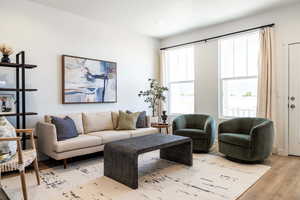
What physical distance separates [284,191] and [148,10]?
3465 millimetres

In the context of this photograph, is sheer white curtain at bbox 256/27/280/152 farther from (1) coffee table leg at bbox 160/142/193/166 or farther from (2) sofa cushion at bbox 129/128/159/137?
(2) sofa cushion at bbox 129/128/159/137

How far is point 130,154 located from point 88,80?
2.27 metres

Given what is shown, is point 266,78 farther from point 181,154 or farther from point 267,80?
point 181,154

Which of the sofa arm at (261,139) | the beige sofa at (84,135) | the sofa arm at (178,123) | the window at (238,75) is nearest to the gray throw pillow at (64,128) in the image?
the beige sofa at (84,135)

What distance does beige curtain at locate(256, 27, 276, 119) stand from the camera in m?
3.77

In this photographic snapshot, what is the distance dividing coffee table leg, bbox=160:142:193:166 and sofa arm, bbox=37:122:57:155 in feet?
5.91

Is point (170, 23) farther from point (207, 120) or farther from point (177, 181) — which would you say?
point (177, 181)

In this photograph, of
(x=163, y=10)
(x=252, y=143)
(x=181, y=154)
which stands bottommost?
(x=181, y=154)

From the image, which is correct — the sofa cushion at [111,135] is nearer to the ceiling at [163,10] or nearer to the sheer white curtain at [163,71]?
the sheer white curtain at [163,71]

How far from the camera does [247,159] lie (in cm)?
315

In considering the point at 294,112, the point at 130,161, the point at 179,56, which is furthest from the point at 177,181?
the point at 179,56

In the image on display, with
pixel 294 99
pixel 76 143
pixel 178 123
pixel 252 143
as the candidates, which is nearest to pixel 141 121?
pixel 178 123

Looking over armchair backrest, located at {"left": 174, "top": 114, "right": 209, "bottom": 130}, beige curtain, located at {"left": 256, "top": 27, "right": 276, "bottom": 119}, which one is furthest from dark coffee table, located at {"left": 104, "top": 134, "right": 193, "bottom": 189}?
beige curtain, located at {"left": 256, "top": 27, "right": 276, "bottom": 119}

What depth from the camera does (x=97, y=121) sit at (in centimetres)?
403
